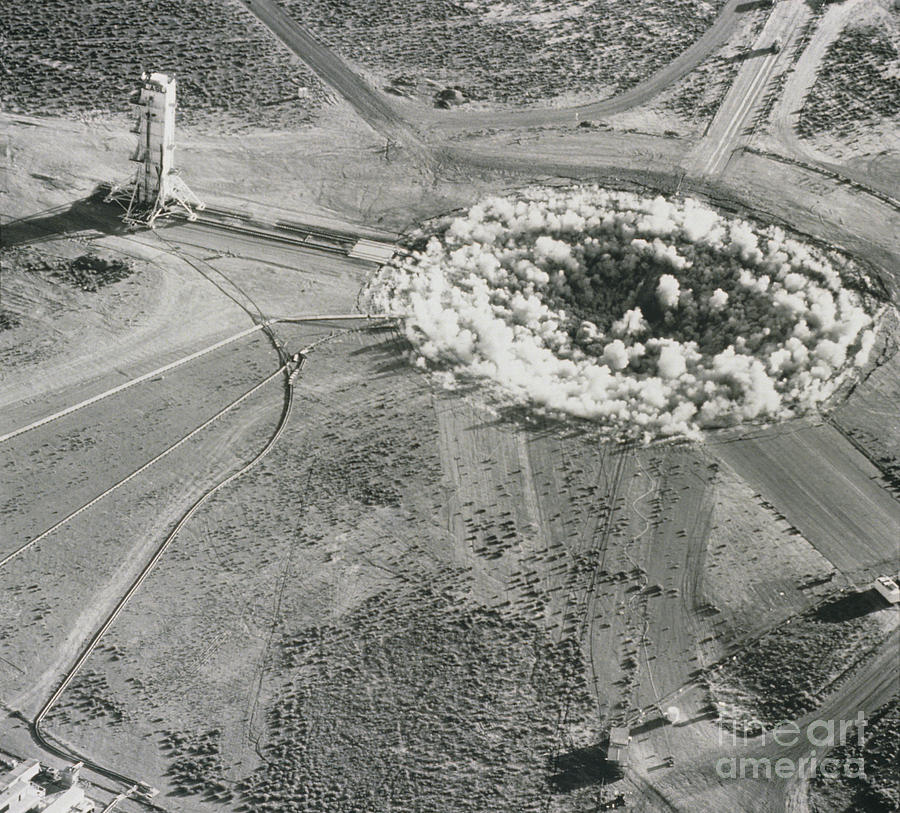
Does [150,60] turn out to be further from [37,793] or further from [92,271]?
[37,793]

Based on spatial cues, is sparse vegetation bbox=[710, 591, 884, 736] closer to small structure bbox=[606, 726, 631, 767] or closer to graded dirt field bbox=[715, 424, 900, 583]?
graded dirt field bbox=[715, 424, 900, 583]

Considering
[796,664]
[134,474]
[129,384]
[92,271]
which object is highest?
[92,271]

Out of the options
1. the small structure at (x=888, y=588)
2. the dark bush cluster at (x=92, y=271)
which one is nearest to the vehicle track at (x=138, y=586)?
the dark bush cluster at (x=92, y=271)

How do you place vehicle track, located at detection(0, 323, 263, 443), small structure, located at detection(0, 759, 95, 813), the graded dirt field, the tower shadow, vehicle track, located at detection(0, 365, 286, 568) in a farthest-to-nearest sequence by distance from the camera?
the tower shadow, vehicle track, located at detection(0, 323, 263, 443), the graded dirt field, vehicle track, located at detection(0, 365, 286, 568), small structure, located at detection(0, 759, 95, 813)

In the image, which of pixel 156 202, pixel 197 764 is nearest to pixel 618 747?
pixel 197 764

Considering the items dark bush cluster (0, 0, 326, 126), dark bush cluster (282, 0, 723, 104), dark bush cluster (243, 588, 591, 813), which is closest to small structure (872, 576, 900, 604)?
dark bush cluster (243, 588, 591, 813)

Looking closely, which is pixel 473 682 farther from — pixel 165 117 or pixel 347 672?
pixel 165 117
